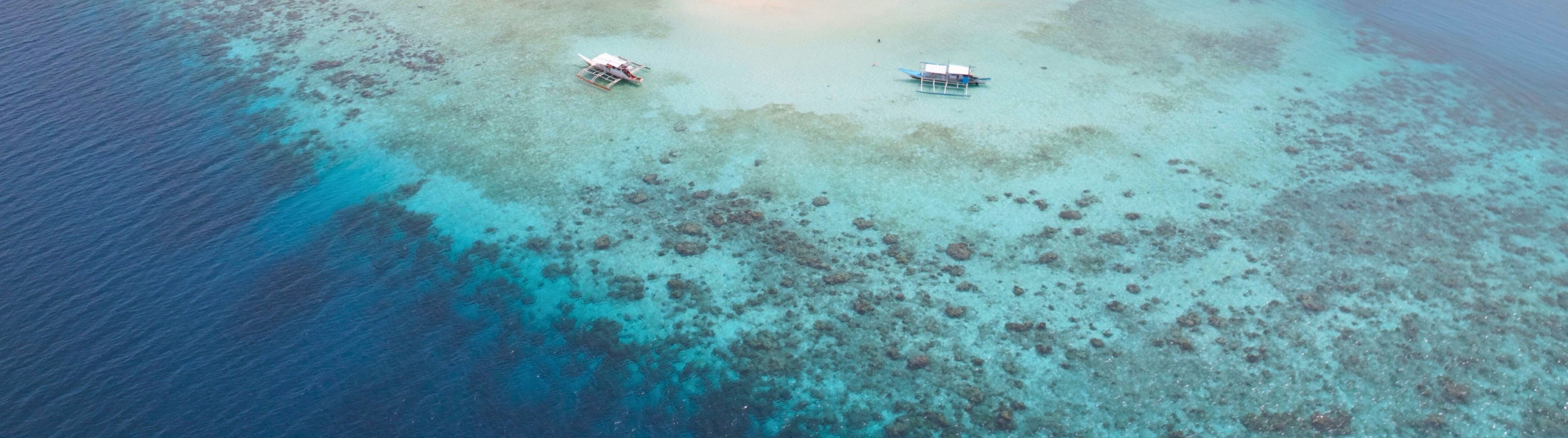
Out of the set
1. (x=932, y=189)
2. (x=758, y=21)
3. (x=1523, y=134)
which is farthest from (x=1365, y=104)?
(x=758, y=21)

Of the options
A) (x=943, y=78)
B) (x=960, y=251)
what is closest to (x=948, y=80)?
(x=943, y=78)

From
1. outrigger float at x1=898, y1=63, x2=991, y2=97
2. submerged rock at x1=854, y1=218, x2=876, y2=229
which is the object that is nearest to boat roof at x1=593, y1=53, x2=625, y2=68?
outrigger float at x1=898, y1=63, x2=991, y2=97

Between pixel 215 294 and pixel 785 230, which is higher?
pixel 785 230

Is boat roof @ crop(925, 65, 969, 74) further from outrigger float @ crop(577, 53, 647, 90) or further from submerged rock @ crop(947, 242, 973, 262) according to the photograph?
outrigger float @ crop(577, 53, 647, 90)

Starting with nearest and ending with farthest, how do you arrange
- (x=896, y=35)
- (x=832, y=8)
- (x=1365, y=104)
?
(x=1365, y=104) < (x=896, y=35) < (x=832, y=8)

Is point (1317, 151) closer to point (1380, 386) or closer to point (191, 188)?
point (1380, 386)

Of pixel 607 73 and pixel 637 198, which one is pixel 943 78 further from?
pixel 607 73

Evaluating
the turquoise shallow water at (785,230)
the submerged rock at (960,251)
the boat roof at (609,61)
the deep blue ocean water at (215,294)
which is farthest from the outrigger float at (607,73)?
the submerged rock at (960,251)

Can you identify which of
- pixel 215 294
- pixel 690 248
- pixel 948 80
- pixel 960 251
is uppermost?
pixel 948 80
